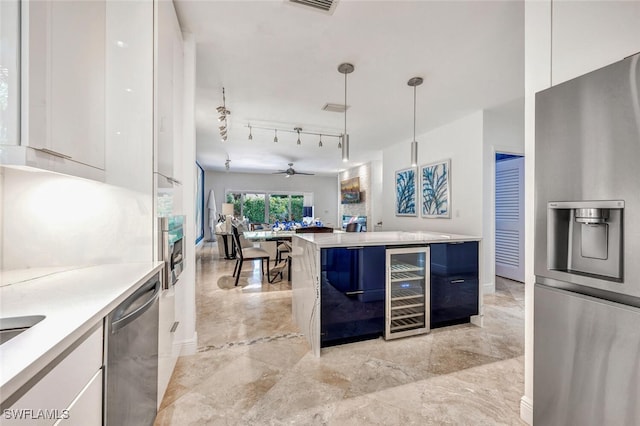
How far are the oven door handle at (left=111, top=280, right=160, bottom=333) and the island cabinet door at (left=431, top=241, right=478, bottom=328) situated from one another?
2.20 metres

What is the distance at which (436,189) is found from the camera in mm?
4371

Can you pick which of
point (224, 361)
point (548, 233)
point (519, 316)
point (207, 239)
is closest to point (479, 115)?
point (519, 316)

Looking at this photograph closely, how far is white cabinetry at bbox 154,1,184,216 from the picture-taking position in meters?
1.48

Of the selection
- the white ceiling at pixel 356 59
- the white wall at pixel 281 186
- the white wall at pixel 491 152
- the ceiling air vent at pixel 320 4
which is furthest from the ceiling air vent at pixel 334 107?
the white wall at pixel 281 186

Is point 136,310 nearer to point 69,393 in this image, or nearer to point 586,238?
point 69,393

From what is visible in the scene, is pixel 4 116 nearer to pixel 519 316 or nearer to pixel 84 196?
pixel 84 196

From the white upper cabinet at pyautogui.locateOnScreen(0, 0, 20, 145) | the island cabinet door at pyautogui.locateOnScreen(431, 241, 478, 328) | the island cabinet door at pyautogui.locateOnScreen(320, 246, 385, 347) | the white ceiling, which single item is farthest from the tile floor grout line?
the white ceiling

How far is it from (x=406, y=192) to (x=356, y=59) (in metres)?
3.14

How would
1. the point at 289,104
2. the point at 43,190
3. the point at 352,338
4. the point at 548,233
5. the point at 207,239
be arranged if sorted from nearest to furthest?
the point at 548,233
the point at 43,190
the point at 352,338
the point at 289,104
the point at 207,239

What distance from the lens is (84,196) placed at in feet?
4.66

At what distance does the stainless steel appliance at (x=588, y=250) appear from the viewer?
907mm

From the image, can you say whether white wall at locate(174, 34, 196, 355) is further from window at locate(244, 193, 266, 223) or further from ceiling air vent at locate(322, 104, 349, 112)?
window at locate(244, 193, 266, 223)

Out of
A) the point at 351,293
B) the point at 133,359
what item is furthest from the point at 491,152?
the point at 133,359

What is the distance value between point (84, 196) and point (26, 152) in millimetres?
677
